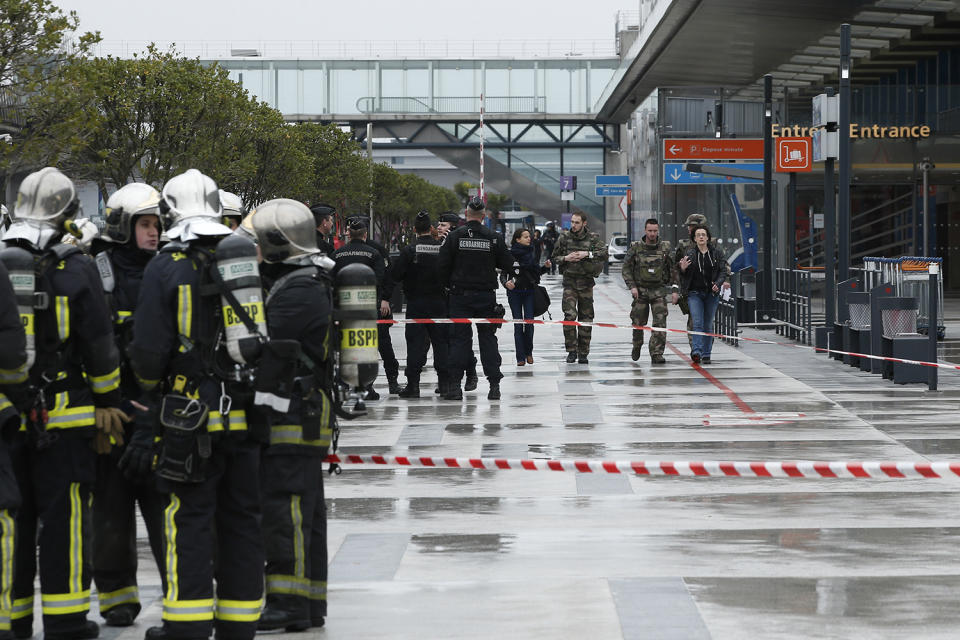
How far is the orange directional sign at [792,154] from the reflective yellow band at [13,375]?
1913 cm

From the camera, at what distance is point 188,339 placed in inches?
225

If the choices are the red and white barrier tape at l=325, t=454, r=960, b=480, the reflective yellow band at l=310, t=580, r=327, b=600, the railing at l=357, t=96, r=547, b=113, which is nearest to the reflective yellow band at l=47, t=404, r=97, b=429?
the reflective yellow band at l=310, t=580, r=327, b=600

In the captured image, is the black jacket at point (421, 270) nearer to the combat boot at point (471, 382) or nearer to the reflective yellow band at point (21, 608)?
the combat boot at point (471, 382)

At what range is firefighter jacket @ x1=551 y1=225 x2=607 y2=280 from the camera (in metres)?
18.8

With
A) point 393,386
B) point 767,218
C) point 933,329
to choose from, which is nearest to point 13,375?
point 393,386

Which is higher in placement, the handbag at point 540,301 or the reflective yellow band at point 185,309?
the reflective yellow band at point 185,309

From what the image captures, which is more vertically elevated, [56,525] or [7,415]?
[7,415]

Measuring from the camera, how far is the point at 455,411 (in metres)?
14.1

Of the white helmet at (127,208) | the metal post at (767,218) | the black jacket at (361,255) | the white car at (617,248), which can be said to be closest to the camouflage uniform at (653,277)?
the black jacket at (361,255)

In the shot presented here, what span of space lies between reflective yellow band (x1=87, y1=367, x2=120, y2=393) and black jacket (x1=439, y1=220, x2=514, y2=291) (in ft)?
29.0

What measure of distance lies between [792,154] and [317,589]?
61.4ft

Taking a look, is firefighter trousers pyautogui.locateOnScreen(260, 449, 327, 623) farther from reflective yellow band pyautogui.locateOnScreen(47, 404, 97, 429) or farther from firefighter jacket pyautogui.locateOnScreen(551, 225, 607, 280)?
firefighter jacket pyautogui.locateOnScreen(551, 225, 607, 280)

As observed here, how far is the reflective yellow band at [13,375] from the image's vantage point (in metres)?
5.86

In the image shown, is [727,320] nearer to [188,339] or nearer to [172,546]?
[188,339]
